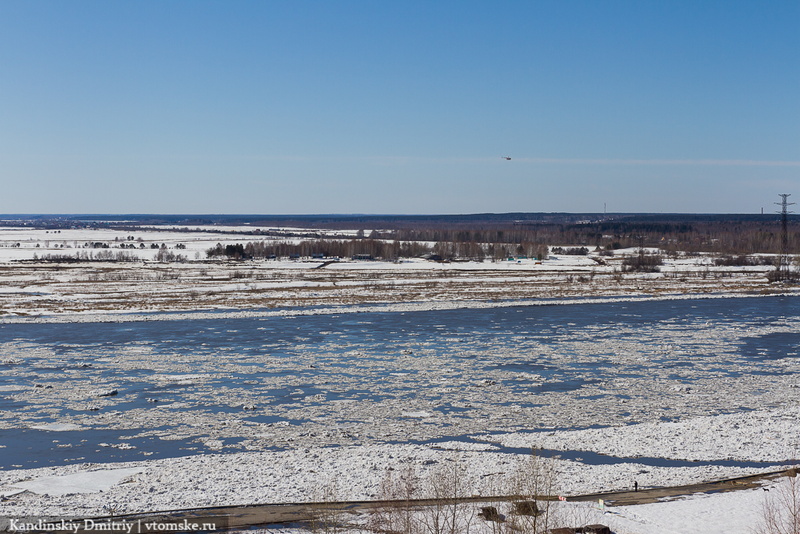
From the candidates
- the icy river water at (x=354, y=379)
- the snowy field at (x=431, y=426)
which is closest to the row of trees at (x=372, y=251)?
the icy river water at (x=354, y=379)

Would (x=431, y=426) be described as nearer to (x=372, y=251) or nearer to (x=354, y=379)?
(x=354, y=379)

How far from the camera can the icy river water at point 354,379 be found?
48.5ft

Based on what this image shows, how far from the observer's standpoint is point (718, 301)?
38.8 meters

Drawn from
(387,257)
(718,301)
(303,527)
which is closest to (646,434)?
(303,527)

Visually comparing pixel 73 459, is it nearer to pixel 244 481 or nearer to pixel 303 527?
pixel 244 481

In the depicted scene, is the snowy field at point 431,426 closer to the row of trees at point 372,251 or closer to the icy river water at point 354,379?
the icy river water at point 354,379

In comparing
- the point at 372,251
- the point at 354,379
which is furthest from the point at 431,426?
the point at 372,251

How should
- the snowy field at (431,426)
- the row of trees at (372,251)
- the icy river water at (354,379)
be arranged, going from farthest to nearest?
the row of trees at (372,251) < the icy river water at (354,379) < the snowy field at (431,426)

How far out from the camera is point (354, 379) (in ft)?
64.3

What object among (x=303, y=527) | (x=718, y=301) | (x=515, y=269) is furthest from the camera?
(x=515, y=269)

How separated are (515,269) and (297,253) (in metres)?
29.1

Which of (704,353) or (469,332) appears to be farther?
(469,332)

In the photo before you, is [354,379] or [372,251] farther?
[372,251]

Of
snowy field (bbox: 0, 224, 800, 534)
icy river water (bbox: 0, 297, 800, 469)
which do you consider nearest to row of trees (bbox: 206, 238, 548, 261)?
icy river water (bbox: 0, 297, 800, 469)
